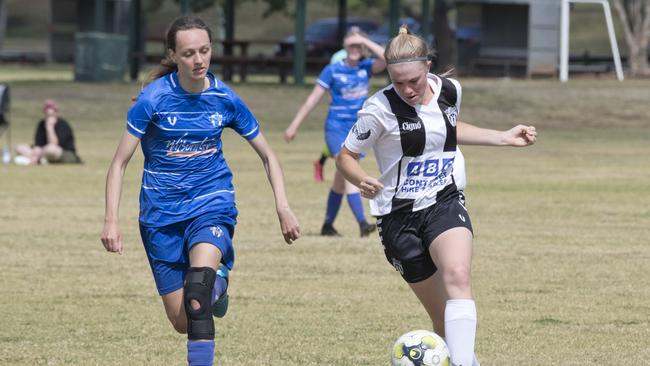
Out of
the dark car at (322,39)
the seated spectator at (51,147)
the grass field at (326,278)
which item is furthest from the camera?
the dark car at (322,39)

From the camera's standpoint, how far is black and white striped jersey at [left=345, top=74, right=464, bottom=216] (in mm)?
6586

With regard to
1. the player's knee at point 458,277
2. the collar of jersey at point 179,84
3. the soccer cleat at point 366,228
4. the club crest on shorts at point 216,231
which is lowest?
the soccer cleat at point 366,228

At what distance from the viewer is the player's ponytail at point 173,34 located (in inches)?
255

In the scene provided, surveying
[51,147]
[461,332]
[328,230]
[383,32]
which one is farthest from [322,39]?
[461,332]

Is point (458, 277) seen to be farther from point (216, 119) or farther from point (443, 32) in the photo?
point (443, 32)

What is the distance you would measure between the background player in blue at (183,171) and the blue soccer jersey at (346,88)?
689 centimetres

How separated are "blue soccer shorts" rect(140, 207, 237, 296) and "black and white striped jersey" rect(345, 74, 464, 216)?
2.53 feet

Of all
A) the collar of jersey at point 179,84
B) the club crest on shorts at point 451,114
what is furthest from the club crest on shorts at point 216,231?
the club crest on shorts at point 451,114

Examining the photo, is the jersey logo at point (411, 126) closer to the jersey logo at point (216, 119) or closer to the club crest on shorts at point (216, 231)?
the jersey logo at point (216, 119)

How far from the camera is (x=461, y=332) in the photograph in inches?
246

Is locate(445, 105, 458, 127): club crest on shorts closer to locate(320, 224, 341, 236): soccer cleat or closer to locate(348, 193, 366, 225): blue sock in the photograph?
locate(348, 193, 366, 225): blue sock

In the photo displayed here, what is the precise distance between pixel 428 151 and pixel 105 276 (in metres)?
4.97

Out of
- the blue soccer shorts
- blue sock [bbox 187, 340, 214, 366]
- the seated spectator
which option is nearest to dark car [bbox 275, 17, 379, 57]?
the seated spectator

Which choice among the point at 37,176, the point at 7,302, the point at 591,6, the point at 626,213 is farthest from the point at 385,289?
the point at 591,6
